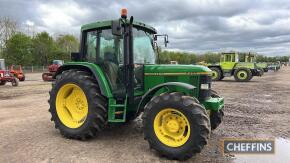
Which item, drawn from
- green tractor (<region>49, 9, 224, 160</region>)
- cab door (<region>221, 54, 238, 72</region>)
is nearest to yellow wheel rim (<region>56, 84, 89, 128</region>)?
green tractor (<region>49, 9, 224, 160</region>)

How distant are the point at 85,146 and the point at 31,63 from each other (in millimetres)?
44564

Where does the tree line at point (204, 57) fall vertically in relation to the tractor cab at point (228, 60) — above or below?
above

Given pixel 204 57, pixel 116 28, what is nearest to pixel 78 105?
pixel 116 28

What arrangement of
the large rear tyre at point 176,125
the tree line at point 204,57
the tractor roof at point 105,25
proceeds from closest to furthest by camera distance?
the large rear tyre at point 176,125 → the tractor roof at point 105,25 → the tree line at point 204,57

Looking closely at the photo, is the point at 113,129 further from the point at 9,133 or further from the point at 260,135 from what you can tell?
the point at 260,135

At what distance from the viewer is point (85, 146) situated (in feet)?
18.2

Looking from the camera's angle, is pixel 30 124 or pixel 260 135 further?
pixel 30 124

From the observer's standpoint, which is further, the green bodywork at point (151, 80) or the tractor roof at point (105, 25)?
the tractor roof at point (105, 25)

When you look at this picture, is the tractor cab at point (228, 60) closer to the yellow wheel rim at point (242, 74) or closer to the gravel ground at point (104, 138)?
the yellow wheel rim at point (242, 74)

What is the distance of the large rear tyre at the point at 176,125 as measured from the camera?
4.67m

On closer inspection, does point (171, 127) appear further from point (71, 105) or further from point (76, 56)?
point (76, 56)

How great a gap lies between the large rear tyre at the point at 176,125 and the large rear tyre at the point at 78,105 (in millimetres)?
1076

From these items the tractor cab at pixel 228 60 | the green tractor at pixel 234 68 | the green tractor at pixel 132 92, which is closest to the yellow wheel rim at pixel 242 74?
the green tractor at pixel 234 68

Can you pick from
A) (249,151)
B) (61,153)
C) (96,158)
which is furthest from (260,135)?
(61,153)
